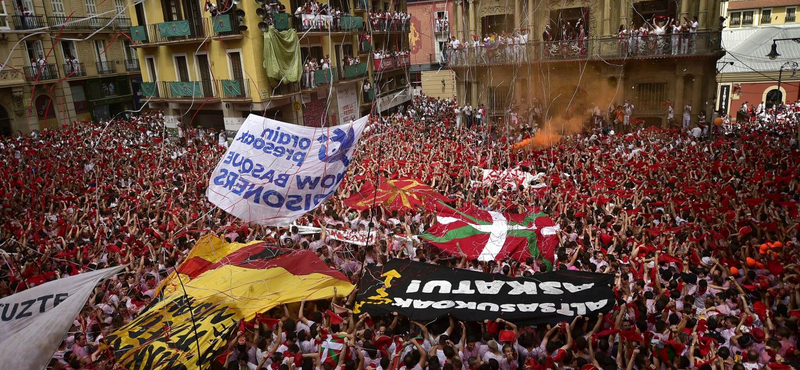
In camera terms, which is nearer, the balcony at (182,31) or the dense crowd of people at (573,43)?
the balcony at (182,31)

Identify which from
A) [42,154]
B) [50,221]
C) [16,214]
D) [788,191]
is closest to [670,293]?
[788,191]

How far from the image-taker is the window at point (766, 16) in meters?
34.2

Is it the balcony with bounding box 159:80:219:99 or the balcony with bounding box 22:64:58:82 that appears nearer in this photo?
the balcony with bounding box 159:80:219:99

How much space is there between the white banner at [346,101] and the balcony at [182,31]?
6.53 metres

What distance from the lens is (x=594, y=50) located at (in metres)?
21.4

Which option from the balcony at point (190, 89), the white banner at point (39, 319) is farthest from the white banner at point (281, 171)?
the balcony at point (190, 89)

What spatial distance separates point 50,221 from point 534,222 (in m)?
9.16

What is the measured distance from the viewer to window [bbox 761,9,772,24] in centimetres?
3422

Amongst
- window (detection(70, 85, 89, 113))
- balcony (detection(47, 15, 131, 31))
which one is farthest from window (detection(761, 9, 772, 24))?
window (detection(70, 85, 89, 113))

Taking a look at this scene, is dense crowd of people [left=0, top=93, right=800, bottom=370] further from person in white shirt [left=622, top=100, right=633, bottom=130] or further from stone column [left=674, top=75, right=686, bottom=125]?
stone column [left=674, top=75, right=686, bottom=125]

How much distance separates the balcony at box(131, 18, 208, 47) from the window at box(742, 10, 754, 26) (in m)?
34.5

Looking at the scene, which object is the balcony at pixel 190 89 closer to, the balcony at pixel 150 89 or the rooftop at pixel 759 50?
the balcony at pixel 150 89

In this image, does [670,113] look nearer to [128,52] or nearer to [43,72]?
[43,72]

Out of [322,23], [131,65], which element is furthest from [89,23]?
[322,23]
